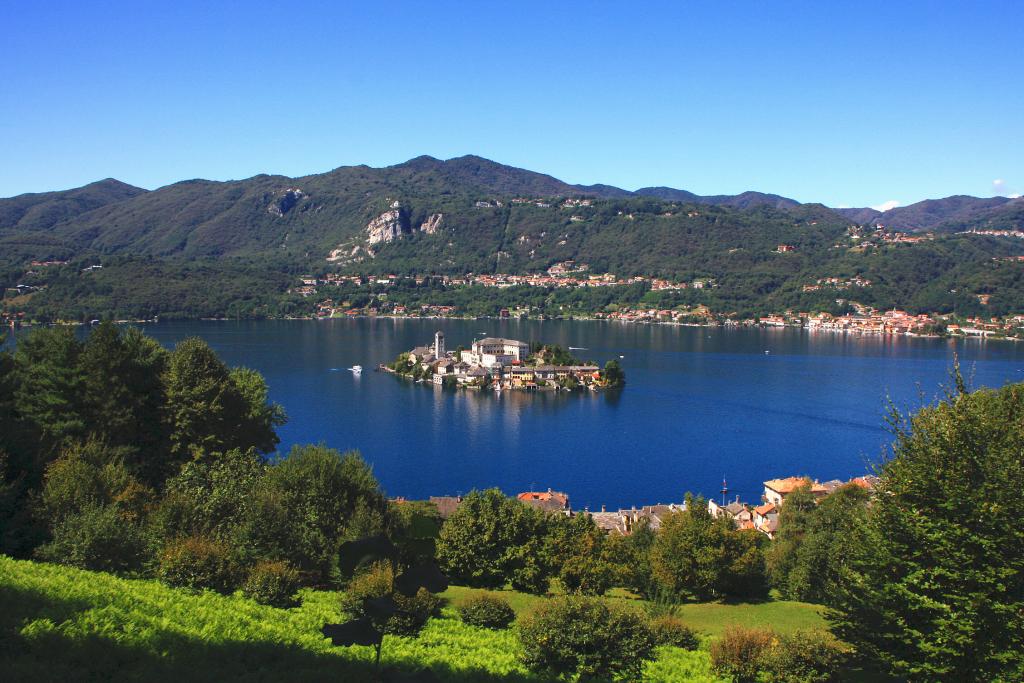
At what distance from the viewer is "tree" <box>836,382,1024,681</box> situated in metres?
5.21

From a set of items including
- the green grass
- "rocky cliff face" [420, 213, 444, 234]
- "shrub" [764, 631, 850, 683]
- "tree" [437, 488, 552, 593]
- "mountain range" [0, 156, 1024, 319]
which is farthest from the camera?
"rocky cliff face" [420, 213, 444, 234]

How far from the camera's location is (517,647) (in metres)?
6.04

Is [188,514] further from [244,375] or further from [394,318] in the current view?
[394,318]

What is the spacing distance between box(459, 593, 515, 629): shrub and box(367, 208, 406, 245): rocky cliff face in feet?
434

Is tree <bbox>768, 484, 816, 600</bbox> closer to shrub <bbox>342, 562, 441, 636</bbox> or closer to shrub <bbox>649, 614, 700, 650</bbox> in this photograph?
shrub <bbox>649, 614, 700, 650</bbox>

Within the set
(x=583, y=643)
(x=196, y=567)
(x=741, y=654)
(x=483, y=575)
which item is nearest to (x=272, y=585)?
(x=196, y=567)

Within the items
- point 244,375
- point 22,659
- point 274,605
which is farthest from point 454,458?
point 22,659

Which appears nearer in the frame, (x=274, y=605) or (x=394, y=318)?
(x=274, y=605)

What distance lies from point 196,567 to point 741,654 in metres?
4.91

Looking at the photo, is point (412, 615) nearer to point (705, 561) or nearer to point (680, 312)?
point (705, 561)

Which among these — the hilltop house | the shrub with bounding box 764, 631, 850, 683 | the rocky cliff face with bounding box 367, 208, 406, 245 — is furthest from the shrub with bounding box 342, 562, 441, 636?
the rocky cliff face with bounding box 367, 208, 406, 245

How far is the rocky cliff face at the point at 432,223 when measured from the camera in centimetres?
14100

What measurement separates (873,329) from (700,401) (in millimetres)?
51408

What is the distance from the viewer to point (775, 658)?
5754 millimetres
